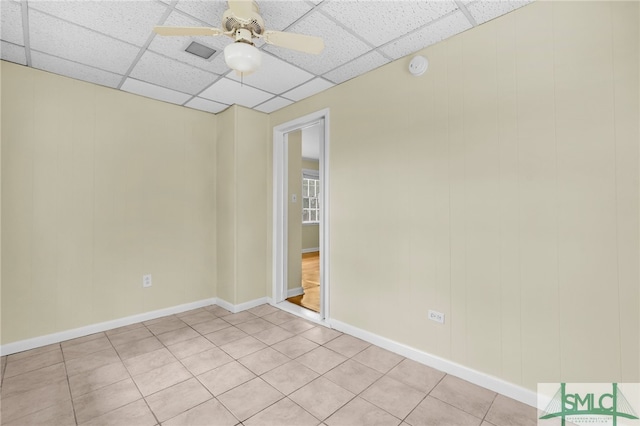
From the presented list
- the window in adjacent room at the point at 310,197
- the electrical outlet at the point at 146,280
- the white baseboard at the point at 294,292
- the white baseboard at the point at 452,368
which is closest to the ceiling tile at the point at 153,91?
the electrical outlet at the point at 146,280

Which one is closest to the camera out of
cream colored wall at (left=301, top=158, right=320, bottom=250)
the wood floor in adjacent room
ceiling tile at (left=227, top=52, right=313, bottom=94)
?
ceiling tile at (left=227, top=52, right=313, bottom=94)

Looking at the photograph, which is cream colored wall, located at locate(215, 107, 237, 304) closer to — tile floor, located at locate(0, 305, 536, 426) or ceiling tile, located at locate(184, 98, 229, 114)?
ceiling tile, located at locate(184, 98, 229, 114)

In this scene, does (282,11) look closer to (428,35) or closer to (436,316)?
(428,35)

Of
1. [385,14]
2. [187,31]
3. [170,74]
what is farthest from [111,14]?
[385,14]

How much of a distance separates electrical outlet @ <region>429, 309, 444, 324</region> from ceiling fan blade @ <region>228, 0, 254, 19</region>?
242cm

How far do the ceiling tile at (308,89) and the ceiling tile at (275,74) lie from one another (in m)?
0.08

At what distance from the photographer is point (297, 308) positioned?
3.64m

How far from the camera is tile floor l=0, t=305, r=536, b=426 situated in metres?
1.78

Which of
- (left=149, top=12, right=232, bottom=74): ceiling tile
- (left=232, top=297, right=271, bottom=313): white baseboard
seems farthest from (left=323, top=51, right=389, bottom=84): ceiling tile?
(left=232, top=297, right=271, bottom=313): white baseboard

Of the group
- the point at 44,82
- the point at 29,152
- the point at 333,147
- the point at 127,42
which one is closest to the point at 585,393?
the point at 333,147

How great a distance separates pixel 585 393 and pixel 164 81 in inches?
162

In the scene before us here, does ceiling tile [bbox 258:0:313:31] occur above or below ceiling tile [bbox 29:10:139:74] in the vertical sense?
below

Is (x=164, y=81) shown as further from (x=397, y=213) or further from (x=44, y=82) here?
(x=397, y=213)

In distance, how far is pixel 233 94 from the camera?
3275 mm
